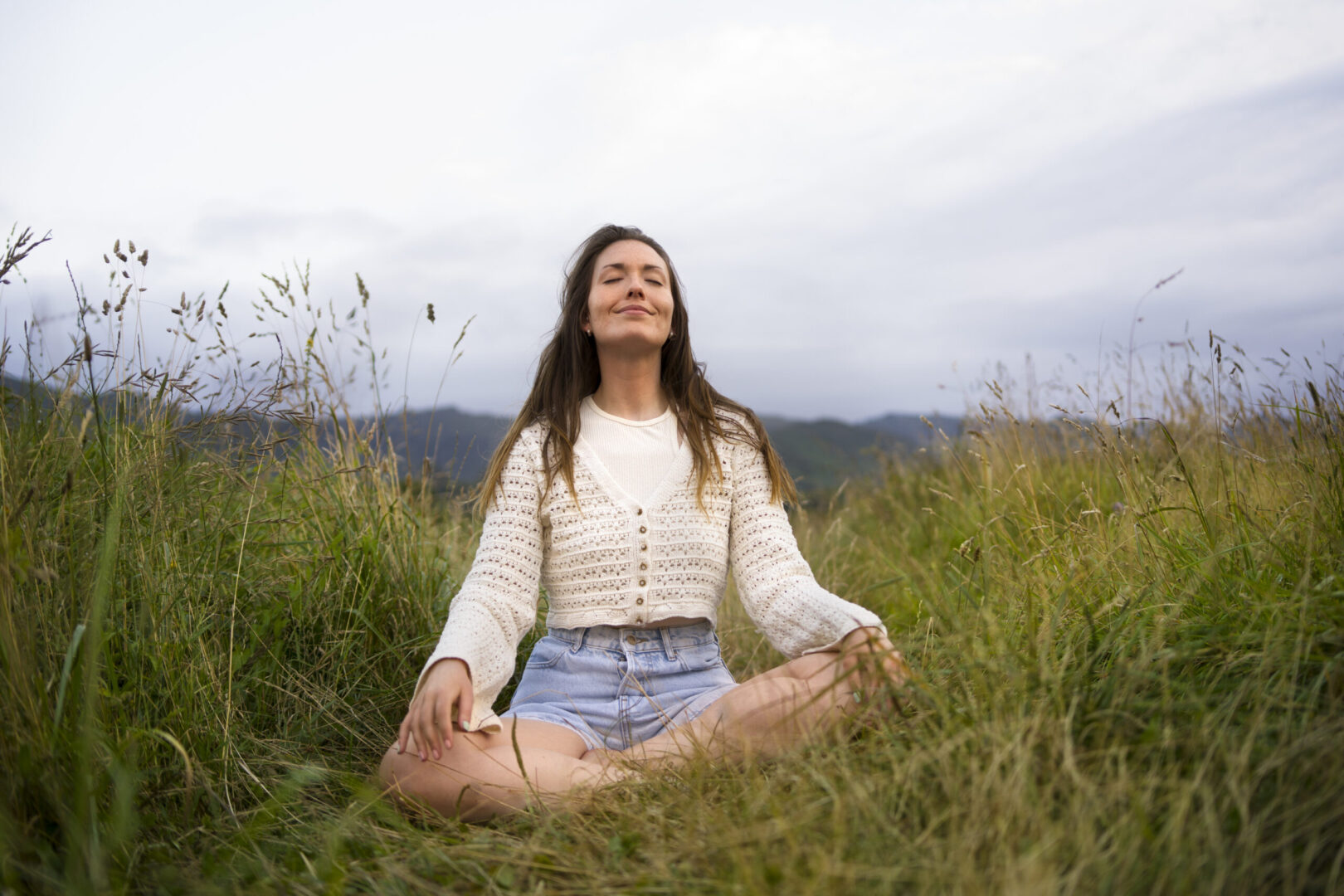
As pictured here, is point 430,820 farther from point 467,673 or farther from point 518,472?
point 518,472

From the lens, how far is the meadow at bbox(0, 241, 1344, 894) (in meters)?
1.26

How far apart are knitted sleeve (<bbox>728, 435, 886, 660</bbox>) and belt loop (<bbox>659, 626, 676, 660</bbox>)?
0.22 m

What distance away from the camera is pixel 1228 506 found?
2.09 m

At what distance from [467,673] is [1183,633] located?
1.55 metres

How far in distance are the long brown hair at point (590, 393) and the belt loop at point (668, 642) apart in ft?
1.18

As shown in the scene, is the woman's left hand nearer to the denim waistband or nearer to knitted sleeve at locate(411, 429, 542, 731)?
the denim waistband

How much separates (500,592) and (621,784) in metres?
0.63

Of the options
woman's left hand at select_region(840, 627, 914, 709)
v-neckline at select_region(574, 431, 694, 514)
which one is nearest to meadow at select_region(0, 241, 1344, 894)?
woman's left hand at select_region(840, 627, 914, 709)

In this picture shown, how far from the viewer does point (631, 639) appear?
2.32m

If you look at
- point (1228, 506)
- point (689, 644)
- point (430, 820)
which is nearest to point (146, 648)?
point (430, 820)

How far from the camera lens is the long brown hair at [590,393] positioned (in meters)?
2.46

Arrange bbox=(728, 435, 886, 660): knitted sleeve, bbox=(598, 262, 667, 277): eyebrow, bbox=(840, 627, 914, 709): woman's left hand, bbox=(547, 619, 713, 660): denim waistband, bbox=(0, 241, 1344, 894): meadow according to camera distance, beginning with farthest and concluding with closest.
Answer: bbox=(598, 262, 667, 277): eyebrow < bbox=(547, 619, 713, 660): denim waistband < bbox=(728, 435, 886, 660): knitted sleeve < bbox=(840, 627, 914, 709): woman's left hand < bbox=(0, 241, 1344, 894): meadow

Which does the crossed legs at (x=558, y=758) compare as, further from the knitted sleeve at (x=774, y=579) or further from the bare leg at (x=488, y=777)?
the knitted sleeve at (x=774, y=579)

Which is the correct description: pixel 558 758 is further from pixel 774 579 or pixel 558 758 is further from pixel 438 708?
pixel 774 579
